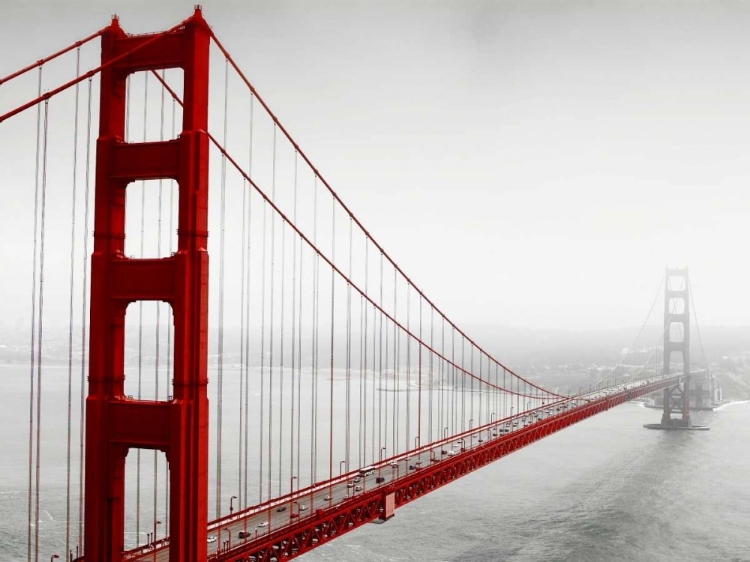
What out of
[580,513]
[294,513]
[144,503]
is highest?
[294,513]

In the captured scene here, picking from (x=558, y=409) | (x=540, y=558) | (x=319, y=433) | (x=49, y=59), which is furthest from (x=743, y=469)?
(x=49, y=59)

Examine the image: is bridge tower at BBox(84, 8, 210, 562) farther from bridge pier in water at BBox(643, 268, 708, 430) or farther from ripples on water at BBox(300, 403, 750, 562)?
bridge pier in water at BBox(643, 268, 708, 430)

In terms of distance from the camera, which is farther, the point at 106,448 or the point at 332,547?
the point at 332,547

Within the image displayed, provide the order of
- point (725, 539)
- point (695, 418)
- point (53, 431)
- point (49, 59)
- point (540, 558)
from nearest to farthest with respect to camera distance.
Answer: point (49, 59) < point (540, 558) < point (725, 539) < point (53, 431) < point (695, 418)

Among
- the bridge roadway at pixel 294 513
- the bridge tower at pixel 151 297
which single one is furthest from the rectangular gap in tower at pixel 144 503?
the bridge tower at pixel 151 297

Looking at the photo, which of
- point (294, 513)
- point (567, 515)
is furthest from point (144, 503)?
point (567, 515)

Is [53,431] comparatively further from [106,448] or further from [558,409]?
[106,448]

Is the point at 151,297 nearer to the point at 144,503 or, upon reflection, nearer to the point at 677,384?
the point at 144,503
